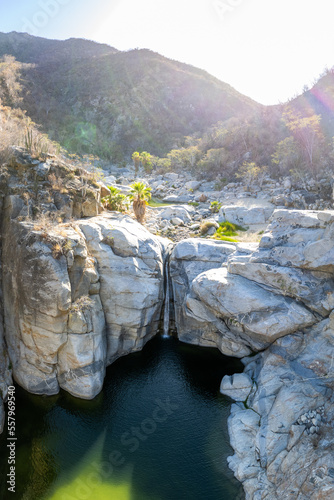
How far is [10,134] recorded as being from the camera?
19.2 m

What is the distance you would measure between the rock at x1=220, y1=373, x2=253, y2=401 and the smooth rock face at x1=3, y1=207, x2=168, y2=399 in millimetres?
5897

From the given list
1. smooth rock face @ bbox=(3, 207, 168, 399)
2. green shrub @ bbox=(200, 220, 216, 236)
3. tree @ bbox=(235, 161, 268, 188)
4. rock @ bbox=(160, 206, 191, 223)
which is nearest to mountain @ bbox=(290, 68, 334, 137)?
tree @ bbox=(235, 161, 268, 188)

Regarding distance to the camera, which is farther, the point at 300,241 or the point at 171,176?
the point at 171,176

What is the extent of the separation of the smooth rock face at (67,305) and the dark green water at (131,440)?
110 cm

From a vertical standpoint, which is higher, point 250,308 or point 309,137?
point 309,137

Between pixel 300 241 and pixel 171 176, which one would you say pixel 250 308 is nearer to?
pixel 300 241

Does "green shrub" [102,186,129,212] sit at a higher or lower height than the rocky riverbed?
higher

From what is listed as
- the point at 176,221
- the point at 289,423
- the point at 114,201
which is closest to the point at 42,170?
the point at 114,201

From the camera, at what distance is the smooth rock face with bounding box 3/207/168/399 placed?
14578 mm

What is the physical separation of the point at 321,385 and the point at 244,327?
4.70m

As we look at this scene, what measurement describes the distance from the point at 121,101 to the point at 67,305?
83.9 metres

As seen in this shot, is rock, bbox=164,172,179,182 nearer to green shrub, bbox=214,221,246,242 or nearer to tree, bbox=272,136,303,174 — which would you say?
tree, bbox=272,136,303,174

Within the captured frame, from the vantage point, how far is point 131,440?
13.2 m

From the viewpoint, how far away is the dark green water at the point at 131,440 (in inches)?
449
